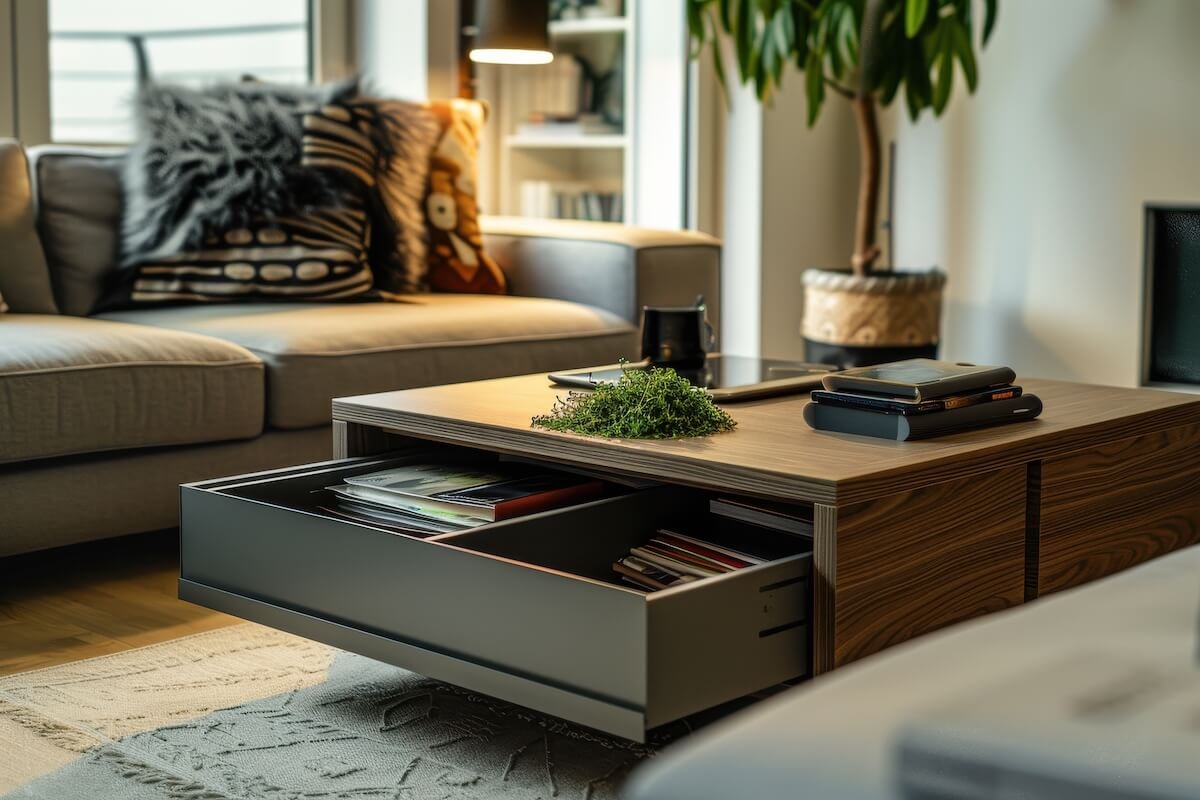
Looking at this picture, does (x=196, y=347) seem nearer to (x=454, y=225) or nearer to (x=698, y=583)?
(x=454, y=225)

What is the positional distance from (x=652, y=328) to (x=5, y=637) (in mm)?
1038

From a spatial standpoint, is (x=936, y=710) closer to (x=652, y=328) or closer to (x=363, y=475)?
(x=363, y=475)

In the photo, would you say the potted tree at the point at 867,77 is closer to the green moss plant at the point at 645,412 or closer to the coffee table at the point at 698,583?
Answer: the coffee table at the point at 698,583

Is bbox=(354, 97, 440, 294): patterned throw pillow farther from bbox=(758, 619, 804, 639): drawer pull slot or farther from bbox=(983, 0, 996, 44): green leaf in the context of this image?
bbox=(758, 619, 804, 639): drawer pull slot

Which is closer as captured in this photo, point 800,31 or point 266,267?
point 266,267

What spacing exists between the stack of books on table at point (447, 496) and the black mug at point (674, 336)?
321 mm

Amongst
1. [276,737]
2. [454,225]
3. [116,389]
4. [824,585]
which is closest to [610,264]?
[454,225]

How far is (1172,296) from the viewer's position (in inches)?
152

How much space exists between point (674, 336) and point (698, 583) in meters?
0.81

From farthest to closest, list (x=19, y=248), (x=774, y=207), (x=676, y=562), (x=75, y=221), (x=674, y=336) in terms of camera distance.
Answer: (x=774, y=207) → (x=75, y=221) → (x=19, y=248) → (x=674, y=336) → (x=676, y=562)

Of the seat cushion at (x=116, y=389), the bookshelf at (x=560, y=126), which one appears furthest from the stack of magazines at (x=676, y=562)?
the bookshelf at (x=560, y=126)

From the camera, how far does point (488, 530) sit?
4.74ft

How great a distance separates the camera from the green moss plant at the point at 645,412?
5.09 ft

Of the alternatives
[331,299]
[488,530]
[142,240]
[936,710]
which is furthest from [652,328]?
[936,710]
